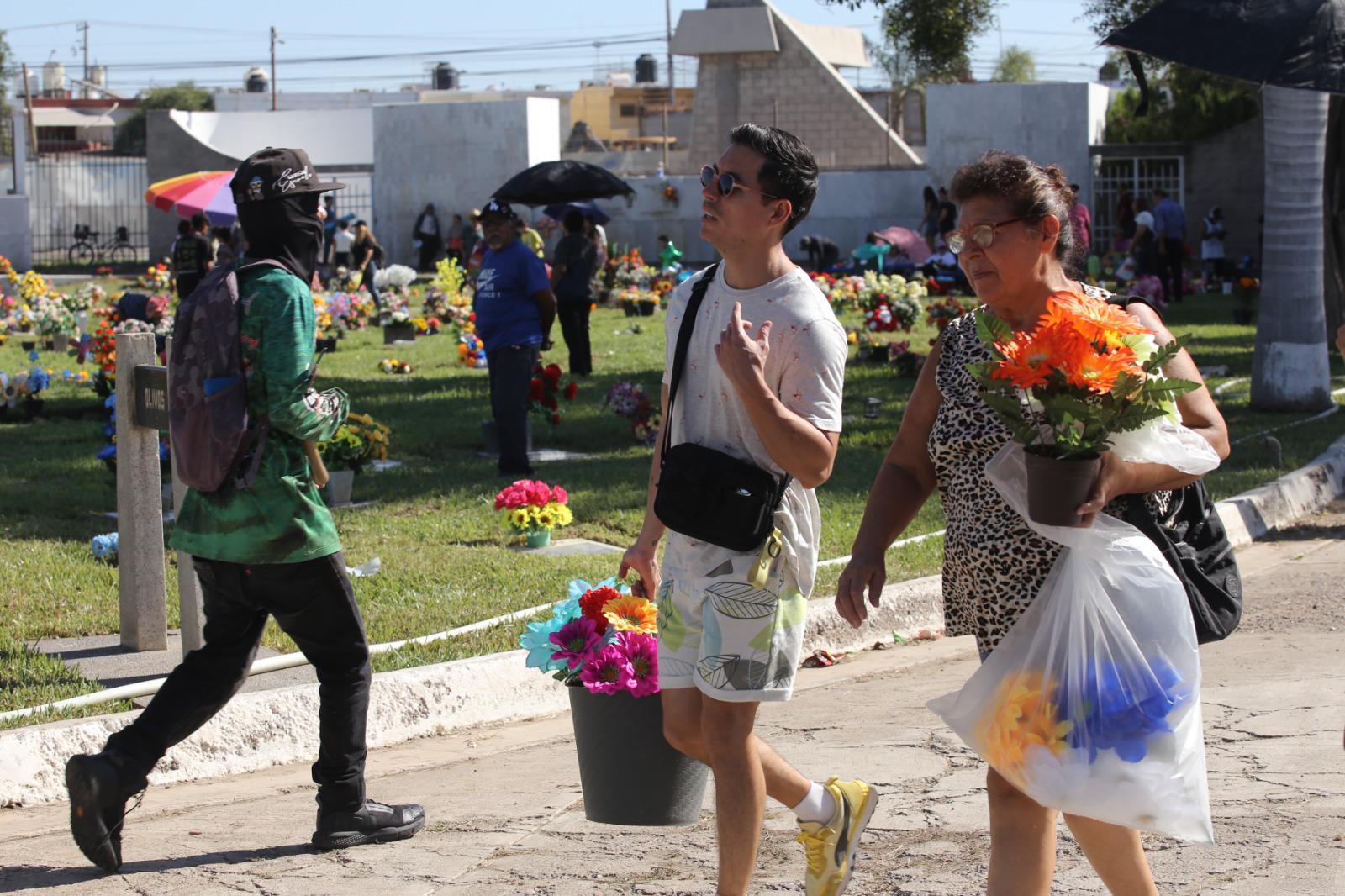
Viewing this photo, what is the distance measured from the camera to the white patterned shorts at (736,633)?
365 centimetres

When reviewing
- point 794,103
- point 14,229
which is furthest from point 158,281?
point 794,103

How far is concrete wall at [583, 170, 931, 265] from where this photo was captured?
37.1m

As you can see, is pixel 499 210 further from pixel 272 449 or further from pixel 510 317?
pixel 272 449

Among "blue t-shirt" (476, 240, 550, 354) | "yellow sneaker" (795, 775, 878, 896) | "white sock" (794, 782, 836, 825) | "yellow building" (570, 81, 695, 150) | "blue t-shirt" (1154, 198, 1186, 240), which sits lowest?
"yellow sneaker" (795, 775, 878, 896)

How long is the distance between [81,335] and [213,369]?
53.9 feet

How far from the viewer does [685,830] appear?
15.3 ft

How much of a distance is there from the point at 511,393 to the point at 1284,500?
4887 millimetres

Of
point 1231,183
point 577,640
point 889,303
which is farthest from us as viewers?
point 1231,183

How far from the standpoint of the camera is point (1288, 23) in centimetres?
902

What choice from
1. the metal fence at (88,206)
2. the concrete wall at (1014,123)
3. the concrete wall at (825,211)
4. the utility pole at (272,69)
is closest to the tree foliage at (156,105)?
the utility pole at (272,69)

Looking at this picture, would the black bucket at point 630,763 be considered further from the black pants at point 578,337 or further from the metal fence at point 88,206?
the metal fence at point 88,206

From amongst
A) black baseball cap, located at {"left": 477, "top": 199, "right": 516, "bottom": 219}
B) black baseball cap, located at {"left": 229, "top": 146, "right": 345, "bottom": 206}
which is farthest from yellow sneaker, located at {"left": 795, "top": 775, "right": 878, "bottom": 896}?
black baseball cap, located at {"left": 477, "top": 199, "right": 516, "bottom": 219}

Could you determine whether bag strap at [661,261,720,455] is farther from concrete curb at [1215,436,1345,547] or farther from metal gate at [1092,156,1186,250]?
metal gate at [1092,156,1186,250]

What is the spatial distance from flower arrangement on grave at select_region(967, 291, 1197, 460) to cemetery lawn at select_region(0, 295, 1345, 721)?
11.6 feet
